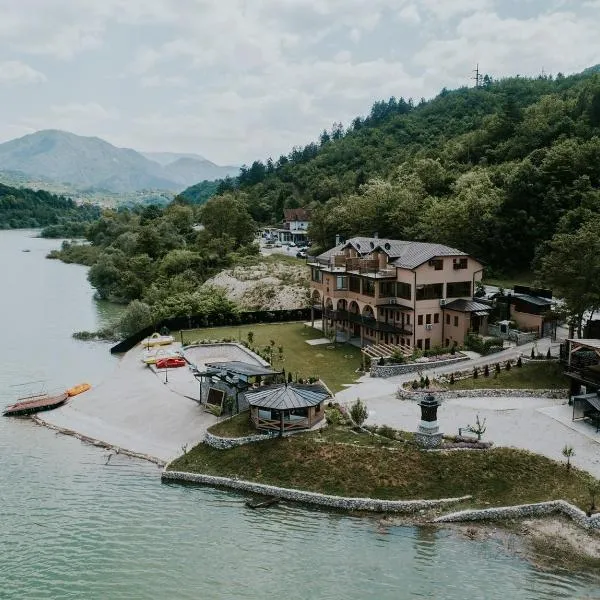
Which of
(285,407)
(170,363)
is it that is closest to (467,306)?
(285,407)

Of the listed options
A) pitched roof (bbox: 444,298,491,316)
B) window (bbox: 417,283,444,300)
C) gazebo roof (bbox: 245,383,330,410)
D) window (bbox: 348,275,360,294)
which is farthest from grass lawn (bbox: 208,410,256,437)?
window (bbox: 348,275,360,294)

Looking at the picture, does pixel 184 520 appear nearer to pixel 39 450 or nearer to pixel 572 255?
pixel 39 450

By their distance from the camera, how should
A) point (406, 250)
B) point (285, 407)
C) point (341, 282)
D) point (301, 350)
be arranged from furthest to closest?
1. point (341, 282)
2. point (301, 350)
3. point (406, 250)
4. point (285, 407)

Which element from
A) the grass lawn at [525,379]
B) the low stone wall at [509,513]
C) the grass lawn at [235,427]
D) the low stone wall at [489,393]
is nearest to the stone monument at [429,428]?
the low stone wall at [509,513]

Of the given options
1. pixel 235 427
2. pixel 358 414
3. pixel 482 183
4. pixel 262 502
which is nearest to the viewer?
pixel 262 502

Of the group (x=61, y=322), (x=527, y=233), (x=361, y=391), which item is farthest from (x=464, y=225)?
(x=61, y=322)

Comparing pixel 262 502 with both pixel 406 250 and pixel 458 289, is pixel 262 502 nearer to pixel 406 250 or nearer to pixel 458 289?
pixel 458 289

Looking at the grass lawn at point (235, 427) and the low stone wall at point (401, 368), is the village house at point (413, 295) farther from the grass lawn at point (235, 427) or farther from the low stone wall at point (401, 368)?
the grass lawn at point (235, 427)

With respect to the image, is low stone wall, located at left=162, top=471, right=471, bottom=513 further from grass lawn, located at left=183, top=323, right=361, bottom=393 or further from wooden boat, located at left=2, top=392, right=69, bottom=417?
wooden boat, located at left=2, top=392, right=69, bottom=417
